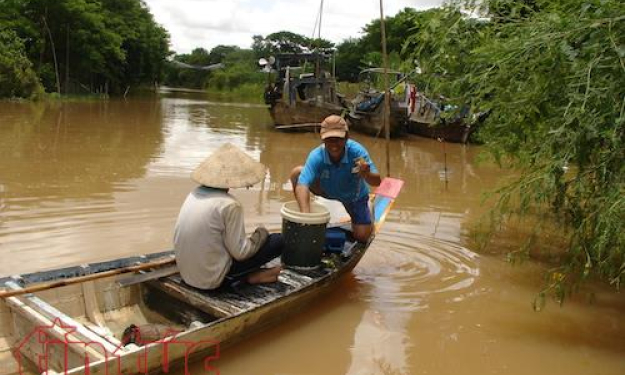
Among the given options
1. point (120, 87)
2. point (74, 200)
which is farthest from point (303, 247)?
point (120, 87)

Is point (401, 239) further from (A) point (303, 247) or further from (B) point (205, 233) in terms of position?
(B) point (205, 233)

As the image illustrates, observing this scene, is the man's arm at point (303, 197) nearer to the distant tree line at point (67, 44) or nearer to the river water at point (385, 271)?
the river water at point (385, 271)

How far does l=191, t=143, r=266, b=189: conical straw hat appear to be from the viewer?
156 inches

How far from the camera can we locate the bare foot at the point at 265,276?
14.8 feet

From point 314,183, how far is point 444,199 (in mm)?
4953

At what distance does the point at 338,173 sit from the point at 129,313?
2.17 metres

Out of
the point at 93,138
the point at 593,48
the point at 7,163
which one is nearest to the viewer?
the point at 593,48

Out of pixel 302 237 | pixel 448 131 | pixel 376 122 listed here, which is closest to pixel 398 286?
pixel 302 237

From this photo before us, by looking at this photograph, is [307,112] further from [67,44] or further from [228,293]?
[67,44]

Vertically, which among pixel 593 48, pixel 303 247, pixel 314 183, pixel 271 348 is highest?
pixel 593 48

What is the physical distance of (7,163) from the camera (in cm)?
1067

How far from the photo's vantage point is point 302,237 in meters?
4.76

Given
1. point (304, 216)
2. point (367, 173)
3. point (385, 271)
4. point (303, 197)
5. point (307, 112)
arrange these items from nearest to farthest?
point (304, 216), point (303, 197), point (367, 173), point (385, 271), point (307, 112)

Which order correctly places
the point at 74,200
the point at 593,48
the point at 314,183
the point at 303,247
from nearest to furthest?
the point at 593,48 → the point at 303,247 → the point at 314,183 → the point at 74,200
